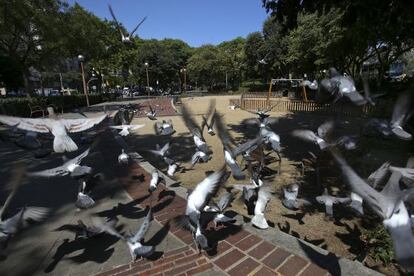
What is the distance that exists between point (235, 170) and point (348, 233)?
214cm

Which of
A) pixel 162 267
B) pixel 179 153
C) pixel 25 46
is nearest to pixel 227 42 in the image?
pixel 25 46

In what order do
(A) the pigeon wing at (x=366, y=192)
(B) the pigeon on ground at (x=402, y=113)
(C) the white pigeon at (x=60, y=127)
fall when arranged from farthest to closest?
(B) the pigeon on ground at (x=402, y=113) < (C) the white pigeon at (x=60, y=127) < (A) the pigeon wing at (x=366, y=192)

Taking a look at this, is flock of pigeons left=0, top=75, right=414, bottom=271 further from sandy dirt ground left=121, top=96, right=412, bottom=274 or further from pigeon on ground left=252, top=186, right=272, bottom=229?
sandy dirt ground left=121, top=96, right=412, bottom=274

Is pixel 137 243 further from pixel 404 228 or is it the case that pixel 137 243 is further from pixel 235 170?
pixel 404 228

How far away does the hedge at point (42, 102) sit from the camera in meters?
16.6

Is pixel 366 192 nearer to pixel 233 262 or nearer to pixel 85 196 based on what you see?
pixel 233 262

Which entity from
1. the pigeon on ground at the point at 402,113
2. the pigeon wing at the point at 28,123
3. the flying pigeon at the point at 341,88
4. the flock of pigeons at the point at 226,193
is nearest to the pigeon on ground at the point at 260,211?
the flock of pigeons at the point at 226,193

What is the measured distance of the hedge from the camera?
1661 centimetres

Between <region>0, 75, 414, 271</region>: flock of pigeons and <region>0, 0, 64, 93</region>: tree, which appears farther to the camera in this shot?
<region>0, 0, 64, 93</region>: tree

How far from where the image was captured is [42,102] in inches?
818

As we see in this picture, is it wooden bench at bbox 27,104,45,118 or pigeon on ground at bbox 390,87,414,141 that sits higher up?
pigeon on ground at bbox 390,87,414,141

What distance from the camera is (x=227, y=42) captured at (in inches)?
3627

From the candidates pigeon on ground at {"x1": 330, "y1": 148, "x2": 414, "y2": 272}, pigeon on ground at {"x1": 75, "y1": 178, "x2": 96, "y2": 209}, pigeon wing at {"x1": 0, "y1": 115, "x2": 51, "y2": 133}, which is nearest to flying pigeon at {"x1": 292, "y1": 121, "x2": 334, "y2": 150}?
pigeon on ground at {"x1": 330, "y1": 148, "x2": 414, "y2": 272}

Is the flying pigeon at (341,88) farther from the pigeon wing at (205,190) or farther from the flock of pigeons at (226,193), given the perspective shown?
the pigeon wing at (205,190)
